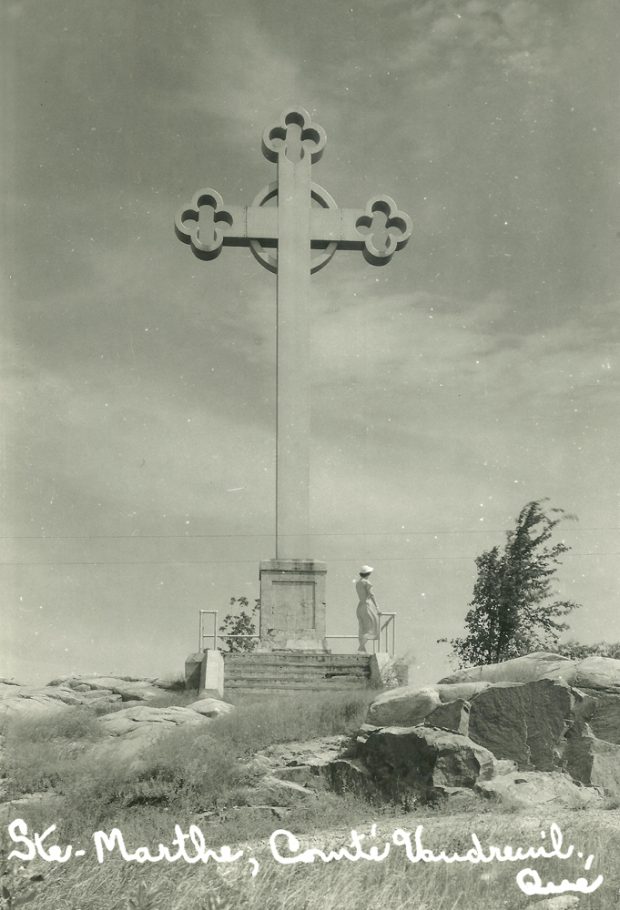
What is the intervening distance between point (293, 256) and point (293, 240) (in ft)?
1.00

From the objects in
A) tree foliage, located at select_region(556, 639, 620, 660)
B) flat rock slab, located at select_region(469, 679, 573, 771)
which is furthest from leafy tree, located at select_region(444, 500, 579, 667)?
flat rock slab, located at select_region(469, 679, 573, 771)

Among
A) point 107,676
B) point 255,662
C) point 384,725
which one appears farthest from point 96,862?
point 107,676

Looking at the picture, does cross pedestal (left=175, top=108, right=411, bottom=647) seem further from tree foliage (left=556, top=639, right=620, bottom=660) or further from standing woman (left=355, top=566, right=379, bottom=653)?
tree foliage (left=556, top=639, right=620, bottom=660)

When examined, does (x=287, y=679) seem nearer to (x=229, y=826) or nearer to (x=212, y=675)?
(x=212, y=675)

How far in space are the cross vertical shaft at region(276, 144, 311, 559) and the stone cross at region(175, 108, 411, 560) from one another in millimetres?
18

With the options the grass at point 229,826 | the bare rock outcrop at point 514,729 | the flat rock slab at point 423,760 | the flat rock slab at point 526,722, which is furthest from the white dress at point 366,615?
the flat rock slab at point 423,760

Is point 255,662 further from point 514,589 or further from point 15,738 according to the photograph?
point 514,589

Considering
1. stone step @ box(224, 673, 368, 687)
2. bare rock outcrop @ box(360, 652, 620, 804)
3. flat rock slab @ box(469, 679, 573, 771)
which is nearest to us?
bare rock outcrop @ box(360, 652, 620, 804)

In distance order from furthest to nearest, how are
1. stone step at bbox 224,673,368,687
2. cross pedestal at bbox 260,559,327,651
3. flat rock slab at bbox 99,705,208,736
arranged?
cross pedestal at bbox 260,559,327,651 → stone step at bbox 224,673,368,687 → flat rock slab at bbox 99,705,208,736

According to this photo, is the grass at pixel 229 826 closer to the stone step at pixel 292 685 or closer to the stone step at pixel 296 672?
the stone step at pixel 292 685

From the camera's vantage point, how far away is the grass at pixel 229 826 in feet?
18.8

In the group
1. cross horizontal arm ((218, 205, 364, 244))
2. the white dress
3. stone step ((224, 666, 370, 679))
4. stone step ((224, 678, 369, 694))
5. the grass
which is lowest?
the grass

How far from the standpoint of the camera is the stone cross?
19.2 m

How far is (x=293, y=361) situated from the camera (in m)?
19.7
